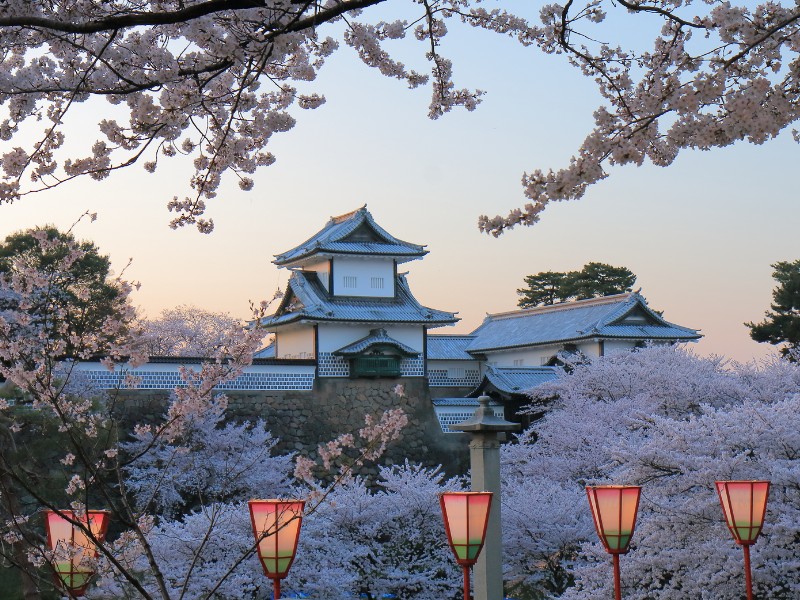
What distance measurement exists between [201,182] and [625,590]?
720 centimetres

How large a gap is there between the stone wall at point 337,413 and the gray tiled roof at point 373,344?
0.61 m

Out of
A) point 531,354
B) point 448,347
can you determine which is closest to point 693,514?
point 531,354

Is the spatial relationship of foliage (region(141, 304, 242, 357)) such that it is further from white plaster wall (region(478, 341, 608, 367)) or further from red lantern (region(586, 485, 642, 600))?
red lantern (region(586, 485, 642, 600))

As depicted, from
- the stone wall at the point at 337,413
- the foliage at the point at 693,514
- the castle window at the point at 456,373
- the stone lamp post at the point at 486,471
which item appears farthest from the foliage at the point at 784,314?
the stone lamp post at the point at 486,471

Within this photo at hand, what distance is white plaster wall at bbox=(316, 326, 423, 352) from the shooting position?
70.3 feet

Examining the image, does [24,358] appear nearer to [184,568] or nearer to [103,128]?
[103,128]

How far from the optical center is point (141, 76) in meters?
4.03

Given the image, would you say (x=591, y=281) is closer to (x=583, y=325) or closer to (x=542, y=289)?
(x=542, y=289)

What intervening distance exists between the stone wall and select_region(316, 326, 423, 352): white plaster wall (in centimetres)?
85

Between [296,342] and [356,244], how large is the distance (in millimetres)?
2636

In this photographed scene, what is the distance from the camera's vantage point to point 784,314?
3123 centimetres

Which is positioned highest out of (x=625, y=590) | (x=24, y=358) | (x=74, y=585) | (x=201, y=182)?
(x=201, y=182)

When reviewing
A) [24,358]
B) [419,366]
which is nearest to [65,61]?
[24,358]

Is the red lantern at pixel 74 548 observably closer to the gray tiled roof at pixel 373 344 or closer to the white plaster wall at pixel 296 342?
the gray tiled roof at pixel 373 344
